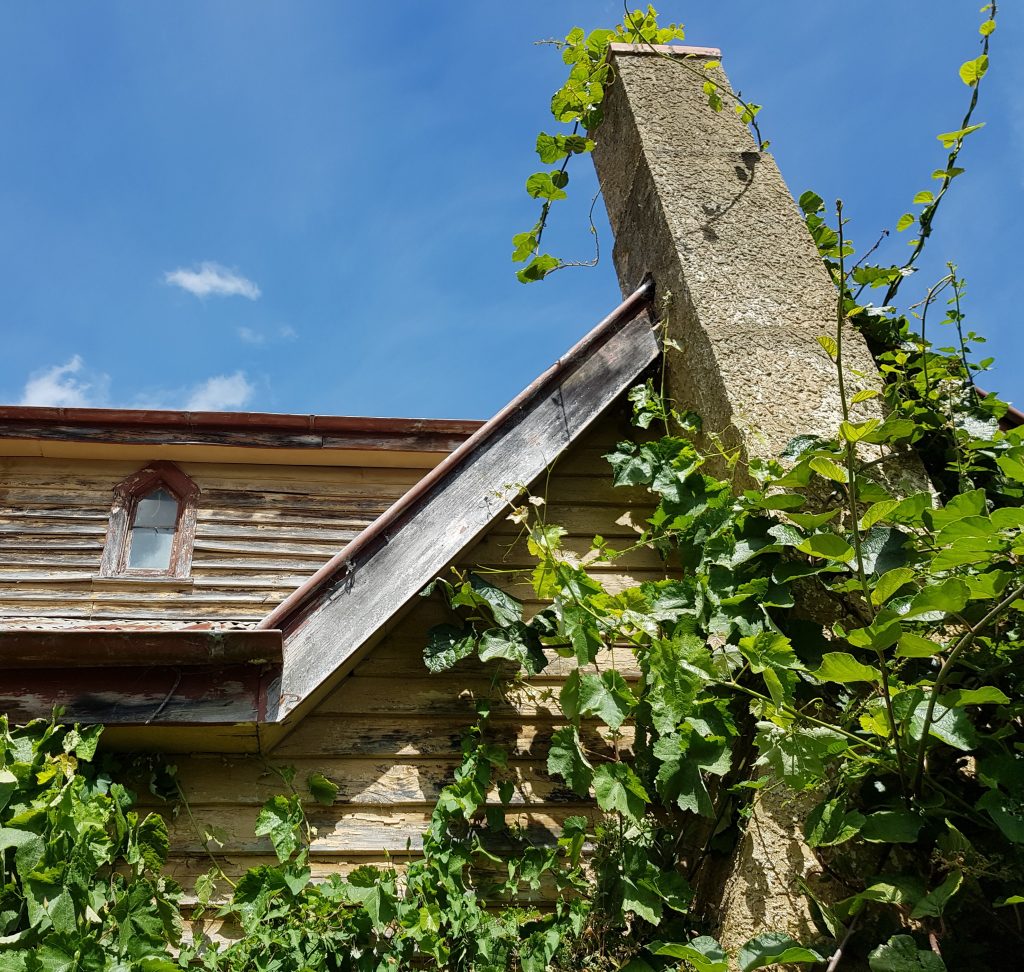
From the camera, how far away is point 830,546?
1.68 metres

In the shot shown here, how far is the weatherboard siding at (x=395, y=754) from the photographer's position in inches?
98.8

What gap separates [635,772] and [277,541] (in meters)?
4.18

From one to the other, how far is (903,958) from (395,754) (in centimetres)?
162

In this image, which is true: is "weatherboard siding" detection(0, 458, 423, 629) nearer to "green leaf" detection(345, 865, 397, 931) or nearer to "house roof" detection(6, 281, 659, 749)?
"house roof" detection(6, 281, 659, 749)

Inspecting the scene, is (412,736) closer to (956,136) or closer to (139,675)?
(139,675)

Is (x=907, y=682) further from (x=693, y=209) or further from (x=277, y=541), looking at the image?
(x=277, y=541)

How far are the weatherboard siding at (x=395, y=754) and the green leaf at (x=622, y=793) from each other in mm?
530

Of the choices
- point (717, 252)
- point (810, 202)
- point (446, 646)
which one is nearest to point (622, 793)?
point (446, 646)

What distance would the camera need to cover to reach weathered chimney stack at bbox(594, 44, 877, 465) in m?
2.60

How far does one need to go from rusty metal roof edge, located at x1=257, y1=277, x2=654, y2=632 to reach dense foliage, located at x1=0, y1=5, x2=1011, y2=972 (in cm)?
28

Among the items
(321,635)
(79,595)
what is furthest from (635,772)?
(79,595)

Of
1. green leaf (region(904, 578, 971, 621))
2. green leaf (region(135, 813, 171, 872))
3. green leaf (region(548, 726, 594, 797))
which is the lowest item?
green leaf (region(135, 813, 171, 872))

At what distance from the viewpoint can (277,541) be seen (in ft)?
19.5

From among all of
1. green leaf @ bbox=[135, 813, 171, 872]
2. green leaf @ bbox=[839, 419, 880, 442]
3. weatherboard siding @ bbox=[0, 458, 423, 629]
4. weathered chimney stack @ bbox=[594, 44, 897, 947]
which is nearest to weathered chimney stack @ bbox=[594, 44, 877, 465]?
weathered chimney stack @ bbox=[594, 44, 897, 947]
